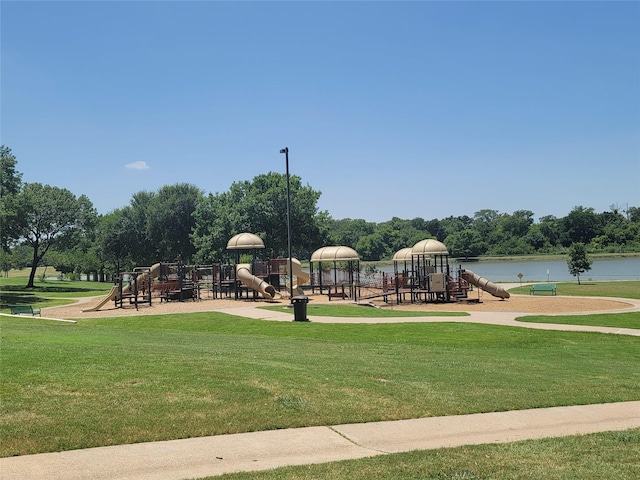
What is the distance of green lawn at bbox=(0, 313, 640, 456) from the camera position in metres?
7.46

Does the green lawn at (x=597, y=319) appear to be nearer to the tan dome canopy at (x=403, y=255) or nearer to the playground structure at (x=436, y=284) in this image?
the playground structure at (x=436, y=284)

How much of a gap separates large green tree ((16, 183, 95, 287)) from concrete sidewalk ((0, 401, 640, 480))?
56.7 m

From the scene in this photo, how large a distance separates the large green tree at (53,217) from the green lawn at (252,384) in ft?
160

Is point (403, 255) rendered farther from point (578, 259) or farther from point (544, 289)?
point (578, 259)

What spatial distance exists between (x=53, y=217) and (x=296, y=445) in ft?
197

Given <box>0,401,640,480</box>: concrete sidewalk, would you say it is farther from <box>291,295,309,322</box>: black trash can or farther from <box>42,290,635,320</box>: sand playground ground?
<box>42,290,635,320</box>: sand playground ground

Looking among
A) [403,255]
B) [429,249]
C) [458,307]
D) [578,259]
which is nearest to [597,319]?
[458,307]

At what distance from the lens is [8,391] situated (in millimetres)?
8164

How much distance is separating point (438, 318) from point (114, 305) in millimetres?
19052

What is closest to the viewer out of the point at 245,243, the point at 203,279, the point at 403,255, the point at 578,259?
the point at 245,243

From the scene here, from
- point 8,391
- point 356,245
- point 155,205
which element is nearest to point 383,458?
point 8,391

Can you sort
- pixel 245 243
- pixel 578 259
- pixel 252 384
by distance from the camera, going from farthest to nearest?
1. pixel 578 259
2. pixel 245 243
3. pixel 252 384

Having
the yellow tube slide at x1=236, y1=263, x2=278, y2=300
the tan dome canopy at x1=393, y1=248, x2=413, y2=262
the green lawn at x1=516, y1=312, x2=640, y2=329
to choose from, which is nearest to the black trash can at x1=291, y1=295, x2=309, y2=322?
the green lawn at x1=516, y1=312, x2=640, y2=329

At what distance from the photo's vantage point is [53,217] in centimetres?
6059
